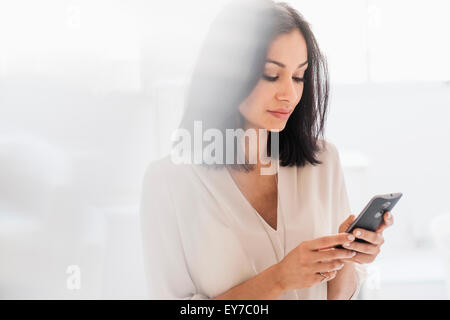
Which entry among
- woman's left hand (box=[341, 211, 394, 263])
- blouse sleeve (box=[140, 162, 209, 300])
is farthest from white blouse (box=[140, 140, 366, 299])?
woman's left hand (box=[341, 211, 394, 263])

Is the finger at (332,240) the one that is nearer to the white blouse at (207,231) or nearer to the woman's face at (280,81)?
the white blouse at (207,231)

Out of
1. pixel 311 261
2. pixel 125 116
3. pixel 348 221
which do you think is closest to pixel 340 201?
pixel 348 221

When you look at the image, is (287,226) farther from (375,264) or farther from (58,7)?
(58,7)

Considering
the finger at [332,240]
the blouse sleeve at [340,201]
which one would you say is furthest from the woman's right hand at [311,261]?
the blouse sleeve at [340,201]

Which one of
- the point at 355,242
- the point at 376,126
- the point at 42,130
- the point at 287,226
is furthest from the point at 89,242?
the point at 376,126

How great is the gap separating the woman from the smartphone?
0.05 metres

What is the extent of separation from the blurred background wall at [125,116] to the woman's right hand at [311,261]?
32 centimetres

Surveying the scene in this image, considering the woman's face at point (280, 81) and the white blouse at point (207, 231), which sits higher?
the woman's face at point (280, 81)

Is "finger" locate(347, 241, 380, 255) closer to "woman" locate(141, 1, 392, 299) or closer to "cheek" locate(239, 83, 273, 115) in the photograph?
"woman" locate(141, 1, 392, 299)

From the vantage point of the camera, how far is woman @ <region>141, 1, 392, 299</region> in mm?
795

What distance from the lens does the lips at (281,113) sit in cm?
83

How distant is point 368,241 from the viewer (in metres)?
0.73

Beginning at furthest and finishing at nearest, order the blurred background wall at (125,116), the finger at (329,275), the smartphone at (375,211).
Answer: the blurred background wall at (125,116) < the finger at (329,275) < the smartphone at (375,211)

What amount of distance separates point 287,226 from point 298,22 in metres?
0.35
